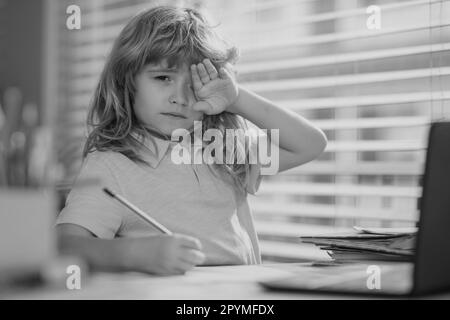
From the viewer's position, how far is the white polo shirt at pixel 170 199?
104 cm

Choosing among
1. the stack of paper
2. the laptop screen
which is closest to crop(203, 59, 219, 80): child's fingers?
the stack of paper

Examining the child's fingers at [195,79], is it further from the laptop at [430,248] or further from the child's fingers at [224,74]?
the laptop at [430,248]

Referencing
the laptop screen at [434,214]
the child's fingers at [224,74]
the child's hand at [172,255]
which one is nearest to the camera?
the laptop screen at [434,214]

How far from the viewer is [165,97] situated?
43.0 inches

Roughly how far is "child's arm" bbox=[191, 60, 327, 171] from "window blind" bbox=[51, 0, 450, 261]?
0.27 m

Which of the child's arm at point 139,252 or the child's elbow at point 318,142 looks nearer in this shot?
the child's arm at point 139,252

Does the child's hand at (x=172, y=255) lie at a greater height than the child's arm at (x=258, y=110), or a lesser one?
lesser

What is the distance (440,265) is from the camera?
0.60 meters

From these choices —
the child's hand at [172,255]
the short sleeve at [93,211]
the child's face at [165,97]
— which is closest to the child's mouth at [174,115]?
the child's face at [165,97]

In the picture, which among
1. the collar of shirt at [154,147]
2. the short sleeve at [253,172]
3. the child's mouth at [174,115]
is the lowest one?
the short sleeve at [253,172]

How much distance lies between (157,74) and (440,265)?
63 cm

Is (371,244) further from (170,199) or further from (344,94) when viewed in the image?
(344,94)

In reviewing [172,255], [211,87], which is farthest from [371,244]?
[211,87]

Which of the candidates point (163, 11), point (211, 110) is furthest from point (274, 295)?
point (163, 11)
